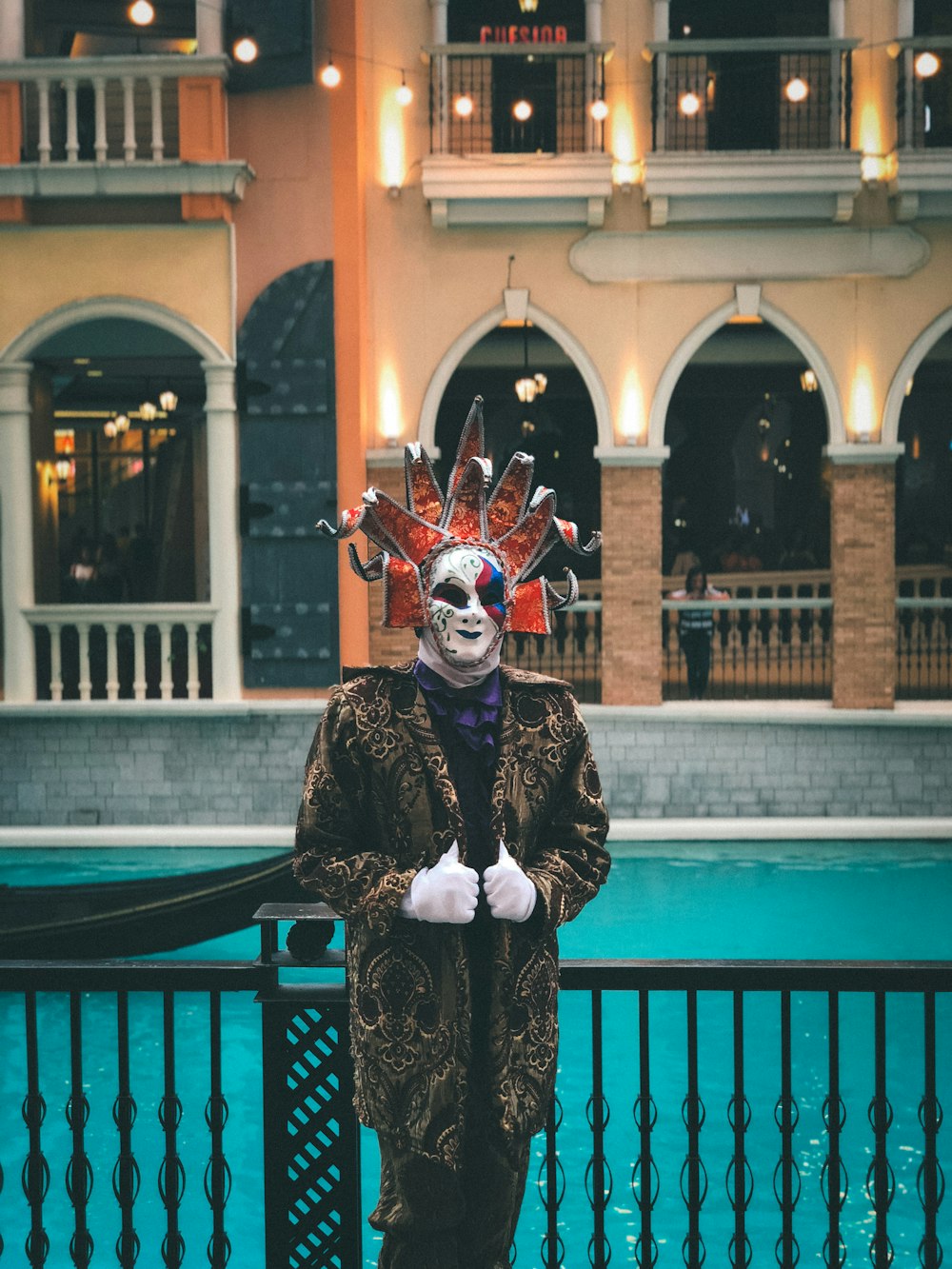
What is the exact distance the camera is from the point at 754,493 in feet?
53.6

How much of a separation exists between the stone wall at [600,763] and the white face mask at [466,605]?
7633mm

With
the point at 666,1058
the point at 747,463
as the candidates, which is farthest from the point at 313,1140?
the point at 747,463

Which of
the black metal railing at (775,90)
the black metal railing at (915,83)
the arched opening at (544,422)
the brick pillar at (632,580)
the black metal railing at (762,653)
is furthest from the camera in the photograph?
the arched opening at (544,422)

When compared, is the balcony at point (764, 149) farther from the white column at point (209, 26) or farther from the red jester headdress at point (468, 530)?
the red jester headdress at point (468, 530)

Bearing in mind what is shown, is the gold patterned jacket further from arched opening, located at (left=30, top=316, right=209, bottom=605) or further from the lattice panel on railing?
arched opening, located at (left=30, top=316, right=209, bottom=605)

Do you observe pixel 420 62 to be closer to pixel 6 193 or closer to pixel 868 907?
pixel 6 193

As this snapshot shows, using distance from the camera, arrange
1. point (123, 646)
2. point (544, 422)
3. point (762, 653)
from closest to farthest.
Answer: point (123, 646) → point (762, 653) → point (544, 422)

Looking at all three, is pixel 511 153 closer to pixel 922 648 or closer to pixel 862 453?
pixel 862 453

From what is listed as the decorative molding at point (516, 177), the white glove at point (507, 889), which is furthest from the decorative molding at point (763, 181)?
the white glove at point (507, 889)

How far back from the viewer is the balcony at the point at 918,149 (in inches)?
395

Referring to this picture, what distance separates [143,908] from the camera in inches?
257

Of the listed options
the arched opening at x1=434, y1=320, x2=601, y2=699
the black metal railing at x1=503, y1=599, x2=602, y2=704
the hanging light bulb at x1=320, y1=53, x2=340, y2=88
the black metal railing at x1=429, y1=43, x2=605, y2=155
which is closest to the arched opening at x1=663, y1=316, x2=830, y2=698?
the arched opening at x1=434, y1=320, x2=601, y2=699

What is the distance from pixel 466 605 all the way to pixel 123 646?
828 cm

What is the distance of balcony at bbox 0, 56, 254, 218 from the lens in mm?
9680
